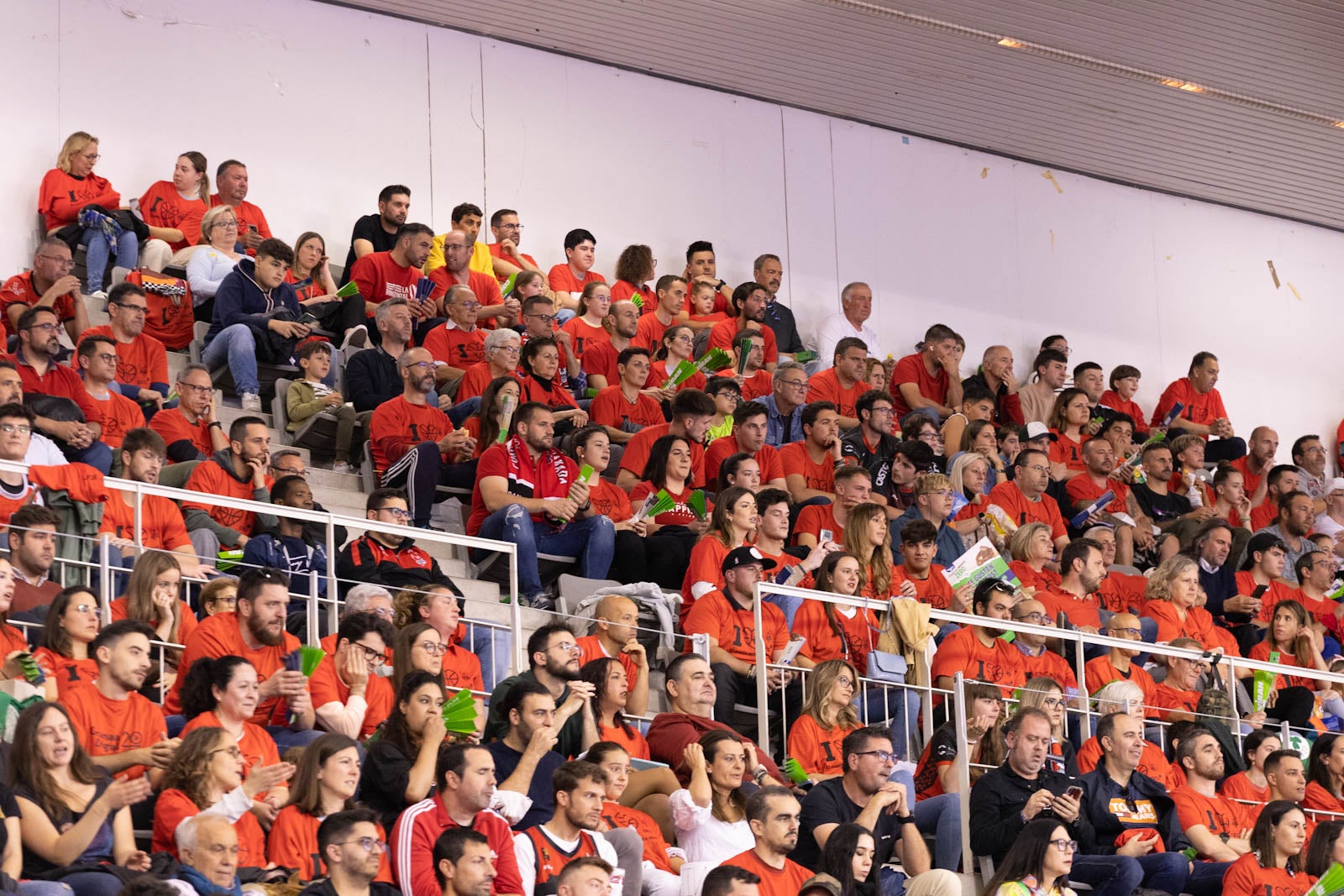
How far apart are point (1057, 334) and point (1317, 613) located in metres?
3.95

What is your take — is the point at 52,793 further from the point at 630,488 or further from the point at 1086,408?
the point at 1086,408

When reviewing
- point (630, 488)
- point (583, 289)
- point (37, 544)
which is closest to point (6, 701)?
point (37, 544)

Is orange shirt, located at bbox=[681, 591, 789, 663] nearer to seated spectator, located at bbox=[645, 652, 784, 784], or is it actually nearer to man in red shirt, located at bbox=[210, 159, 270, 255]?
seated spectator, located at bbox=[645, 652, 784, 784]

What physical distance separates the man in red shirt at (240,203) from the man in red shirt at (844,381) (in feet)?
10.5

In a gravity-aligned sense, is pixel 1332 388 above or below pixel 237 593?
above

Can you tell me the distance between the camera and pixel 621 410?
A: 34.0 feet

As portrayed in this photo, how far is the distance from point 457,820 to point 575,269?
21.4ft

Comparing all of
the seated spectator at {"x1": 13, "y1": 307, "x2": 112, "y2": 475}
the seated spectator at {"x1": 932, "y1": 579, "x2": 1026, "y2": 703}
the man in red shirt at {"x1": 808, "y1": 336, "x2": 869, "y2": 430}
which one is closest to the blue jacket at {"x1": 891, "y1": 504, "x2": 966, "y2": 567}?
the seated spectator at {"x1": 932, "y1": 579, "x2": 1026, "y2": 703}

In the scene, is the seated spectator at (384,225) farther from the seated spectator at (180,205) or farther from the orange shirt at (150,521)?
the orange shirt at (150,521)

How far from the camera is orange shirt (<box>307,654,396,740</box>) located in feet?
21.6

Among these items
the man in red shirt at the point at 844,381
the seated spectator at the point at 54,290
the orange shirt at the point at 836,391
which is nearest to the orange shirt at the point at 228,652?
the seated spectator at the point at 54,290

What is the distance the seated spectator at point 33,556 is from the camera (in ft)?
21.6

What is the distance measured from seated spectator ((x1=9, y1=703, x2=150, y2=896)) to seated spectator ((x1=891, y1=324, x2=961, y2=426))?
7.36 metres

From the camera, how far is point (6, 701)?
579cm
